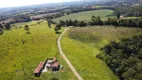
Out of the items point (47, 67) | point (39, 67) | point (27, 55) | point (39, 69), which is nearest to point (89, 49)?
point (27, 55)

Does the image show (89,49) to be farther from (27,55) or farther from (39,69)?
(39,69)

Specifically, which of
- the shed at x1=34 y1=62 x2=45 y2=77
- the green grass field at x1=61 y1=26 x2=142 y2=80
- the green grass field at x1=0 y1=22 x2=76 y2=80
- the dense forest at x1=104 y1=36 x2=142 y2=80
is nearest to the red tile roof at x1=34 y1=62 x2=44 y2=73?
the shed at x1=34 y1=62 x2=45 y2=77

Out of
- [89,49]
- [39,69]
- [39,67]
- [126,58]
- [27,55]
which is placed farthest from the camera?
[89,49]

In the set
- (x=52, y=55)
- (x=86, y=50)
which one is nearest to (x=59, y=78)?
(x=52, y=55)

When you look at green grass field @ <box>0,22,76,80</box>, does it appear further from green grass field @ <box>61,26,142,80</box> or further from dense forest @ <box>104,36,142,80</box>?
dense forest @ <box>104,36,142,80</box>

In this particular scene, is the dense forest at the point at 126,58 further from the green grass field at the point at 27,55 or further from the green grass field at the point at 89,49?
the green grass field at the point at 27,55

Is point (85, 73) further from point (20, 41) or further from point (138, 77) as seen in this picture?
point (20, 41)

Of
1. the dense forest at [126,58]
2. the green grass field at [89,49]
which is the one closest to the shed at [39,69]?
the green grass field at [89,49]

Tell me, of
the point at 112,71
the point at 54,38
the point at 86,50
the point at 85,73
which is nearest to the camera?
the point at 85,73
